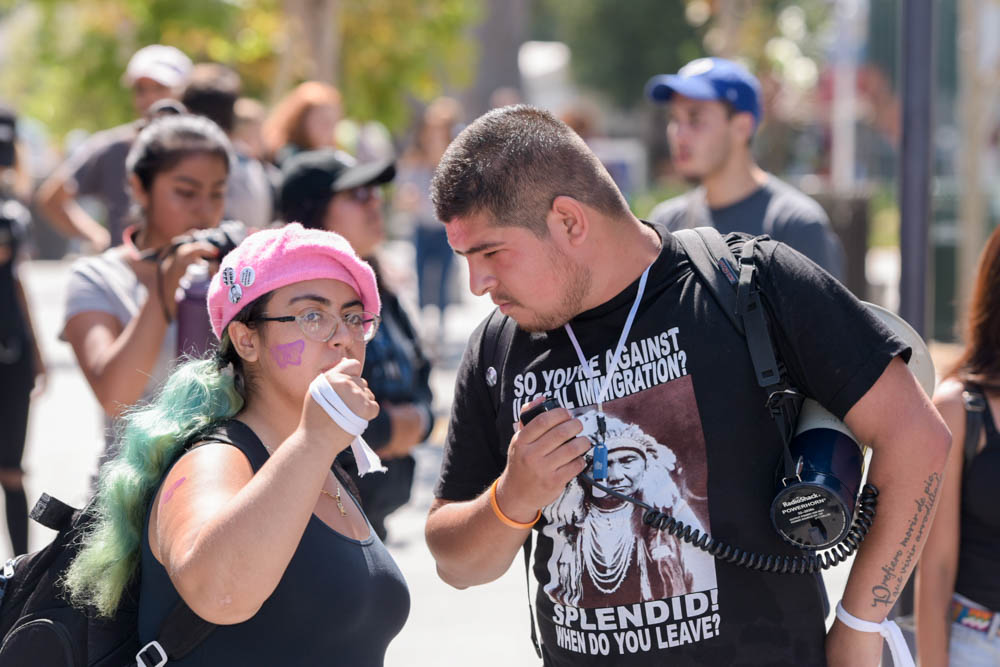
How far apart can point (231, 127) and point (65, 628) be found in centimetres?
419

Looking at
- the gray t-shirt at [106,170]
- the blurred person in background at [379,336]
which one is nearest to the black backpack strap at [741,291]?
the blurred person in background at [379,336]

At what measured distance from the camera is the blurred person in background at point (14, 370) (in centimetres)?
577

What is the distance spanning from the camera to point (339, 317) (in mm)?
2645

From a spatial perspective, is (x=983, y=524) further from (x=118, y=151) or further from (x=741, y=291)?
(x=118, y=151)

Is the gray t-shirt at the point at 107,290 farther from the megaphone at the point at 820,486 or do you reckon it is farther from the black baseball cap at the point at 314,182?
the megaphone at the point at 820,486

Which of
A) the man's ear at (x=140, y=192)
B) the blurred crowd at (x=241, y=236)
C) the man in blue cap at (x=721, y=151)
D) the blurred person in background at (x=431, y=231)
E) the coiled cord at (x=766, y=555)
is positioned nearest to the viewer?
the coiled cord at (x=766, y=555)

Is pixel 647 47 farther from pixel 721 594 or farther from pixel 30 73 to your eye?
pixel 721 594

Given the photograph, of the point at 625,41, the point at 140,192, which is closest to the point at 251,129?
the point at 140,192

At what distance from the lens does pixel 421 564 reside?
664 cm

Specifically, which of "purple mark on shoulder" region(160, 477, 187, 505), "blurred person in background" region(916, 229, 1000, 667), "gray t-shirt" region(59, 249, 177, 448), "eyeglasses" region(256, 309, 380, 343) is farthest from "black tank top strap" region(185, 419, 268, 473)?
"blurred person in background" region(916, 229, 1000, 667)

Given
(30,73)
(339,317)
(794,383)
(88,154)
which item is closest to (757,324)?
(794,383)

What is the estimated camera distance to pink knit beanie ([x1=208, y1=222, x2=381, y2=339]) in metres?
2.60

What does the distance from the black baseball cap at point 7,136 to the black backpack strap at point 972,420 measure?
500cm

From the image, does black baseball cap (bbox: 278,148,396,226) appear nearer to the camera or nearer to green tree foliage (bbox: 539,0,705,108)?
the camera
